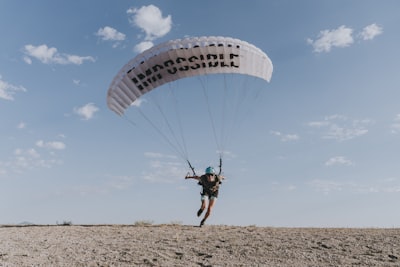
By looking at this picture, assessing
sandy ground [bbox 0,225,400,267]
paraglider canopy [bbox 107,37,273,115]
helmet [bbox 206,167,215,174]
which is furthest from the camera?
helmet [bbox 206,167,215,174]

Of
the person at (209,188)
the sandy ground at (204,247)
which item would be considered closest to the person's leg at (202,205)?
the person at (209,188)

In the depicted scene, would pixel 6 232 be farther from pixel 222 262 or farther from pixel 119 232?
pixel 222 262

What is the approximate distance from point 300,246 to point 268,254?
1.43 metres

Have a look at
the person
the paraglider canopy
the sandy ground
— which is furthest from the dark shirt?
the paraglider canopy

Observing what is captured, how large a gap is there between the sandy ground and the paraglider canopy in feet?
23.2

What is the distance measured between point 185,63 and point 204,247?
9.09m

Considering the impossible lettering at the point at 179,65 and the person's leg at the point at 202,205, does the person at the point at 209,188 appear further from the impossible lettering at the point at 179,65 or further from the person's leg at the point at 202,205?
the impossible lettering at the point at 179,65

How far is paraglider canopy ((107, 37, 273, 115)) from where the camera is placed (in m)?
18.3

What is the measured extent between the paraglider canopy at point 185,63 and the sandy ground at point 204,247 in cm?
706

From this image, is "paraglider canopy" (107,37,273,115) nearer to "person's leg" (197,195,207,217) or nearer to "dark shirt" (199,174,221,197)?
"dark shirt" (199,174,221,197)

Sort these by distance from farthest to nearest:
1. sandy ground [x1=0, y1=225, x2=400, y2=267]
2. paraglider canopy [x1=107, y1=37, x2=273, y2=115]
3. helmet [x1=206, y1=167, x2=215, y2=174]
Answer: helmet [x1=206, y1=167, x2=215, y2=174] → paraglider canopy [x1=107, y1=37, x2=273, y2=115] → sandy ground [x1=0, y1=225, x2=400, y2=267]

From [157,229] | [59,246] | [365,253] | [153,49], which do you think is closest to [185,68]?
[153,49]

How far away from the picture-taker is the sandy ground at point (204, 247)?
1173 centimetres

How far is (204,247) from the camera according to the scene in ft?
43.0
